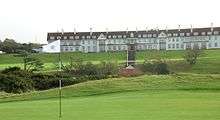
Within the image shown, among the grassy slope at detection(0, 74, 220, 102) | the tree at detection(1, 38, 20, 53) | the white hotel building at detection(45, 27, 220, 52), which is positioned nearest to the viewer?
the grassy slope at detection(0, 74, 220, 102)

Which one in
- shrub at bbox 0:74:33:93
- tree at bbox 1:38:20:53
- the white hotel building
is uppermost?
the white hotel building

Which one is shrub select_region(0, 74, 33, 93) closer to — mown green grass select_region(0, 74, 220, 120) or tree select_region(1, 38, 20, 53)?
mown green grass select_region(0, 74, 220, 120)

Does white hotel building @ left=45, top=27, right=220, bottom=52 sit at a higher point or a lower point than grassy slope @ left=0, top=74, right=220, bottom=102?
higher

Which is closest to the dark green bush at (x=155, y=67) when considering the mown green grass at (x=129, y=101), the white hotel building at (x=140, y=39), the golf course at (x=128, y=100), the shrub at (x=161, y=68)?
the shrub at (x=161, y=68)

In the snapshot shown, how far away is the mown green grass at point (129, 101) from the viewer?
2000cm

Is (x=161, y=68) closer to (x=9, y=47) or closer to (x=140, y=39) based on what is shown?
(x=9, y=47)

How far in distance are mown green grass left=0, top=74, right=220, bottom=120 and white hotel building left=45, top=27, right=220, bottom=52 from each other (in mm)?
112787

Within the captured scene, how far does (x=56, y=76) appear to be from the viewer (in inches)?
2157

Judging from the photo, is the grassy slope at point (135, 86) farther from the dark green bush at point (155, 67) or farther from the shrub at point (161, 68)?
the dark green bush at point (155, 67)

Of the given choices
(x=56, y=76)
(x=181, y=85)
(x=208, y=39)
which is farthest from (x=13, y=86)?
(x=208, y=39)

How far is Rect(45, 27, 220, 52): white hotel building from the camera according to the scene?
154 meters

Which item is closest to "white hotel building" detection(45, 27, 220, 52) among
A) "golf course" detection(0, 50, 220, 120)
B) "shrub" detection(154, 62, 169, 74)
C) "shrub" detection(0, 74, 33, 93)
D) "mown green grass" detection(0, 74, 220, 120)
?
"shrub" detection(154, 62, 169, 74)

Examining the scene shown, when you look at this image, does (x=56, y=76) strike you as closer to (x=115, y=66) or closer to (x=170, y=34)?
(x=115, y=66)

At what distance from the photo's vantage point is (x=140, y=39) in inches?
6344
